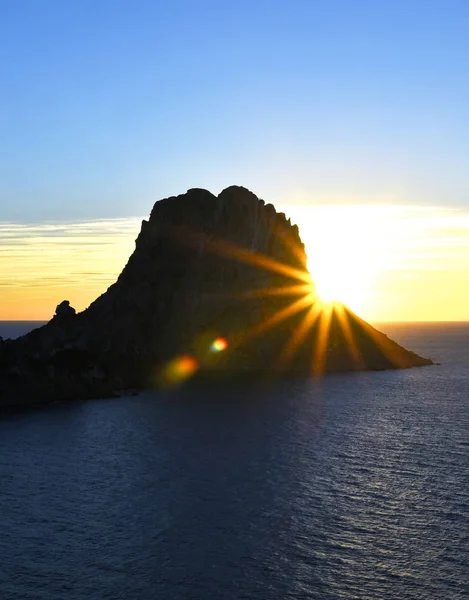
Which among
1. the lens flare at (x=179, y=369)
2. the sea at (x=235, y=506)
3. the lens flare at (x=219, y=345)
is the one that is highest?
the lens flare at (x=219, y=345)

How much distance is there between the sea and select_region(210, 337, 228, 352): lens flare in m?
61.6

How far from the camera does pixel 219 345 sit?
550 feet

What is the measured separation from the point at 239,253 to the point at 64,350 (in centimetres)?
5661

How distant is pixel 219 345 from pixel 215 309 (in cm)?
919

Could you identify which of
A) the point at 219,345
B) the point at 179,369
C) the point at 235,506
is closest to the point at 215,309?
the point at 219,345

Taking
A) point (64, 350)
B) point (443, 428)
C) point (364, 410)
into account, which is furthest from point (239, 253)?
point (443, 428)

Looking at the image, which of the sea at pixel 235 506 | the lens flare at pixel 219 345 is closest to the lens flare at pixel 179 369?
the lens flare at pixel 219 345

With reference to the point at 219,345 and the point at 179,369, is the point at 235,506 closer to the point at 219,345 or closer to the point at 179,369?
the point at 179,369

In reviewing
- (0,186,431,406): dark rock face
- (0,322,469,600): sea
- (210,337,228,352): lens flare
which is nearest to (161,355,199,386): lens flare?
(0,186,431,406): dark rock face

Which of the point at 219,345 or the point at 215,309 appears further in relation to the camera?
the point at 219,345

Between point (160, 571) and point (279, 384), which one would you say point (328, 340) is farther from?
point (160, 571)

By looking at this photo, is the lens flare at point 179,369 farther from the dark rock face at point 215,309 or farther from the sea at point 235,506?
the sea at point 235,506

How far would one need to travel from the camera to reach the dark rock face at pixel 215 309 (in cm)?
16238

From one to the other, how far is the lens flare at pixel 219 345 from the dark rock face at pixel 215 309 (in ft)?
0.92
